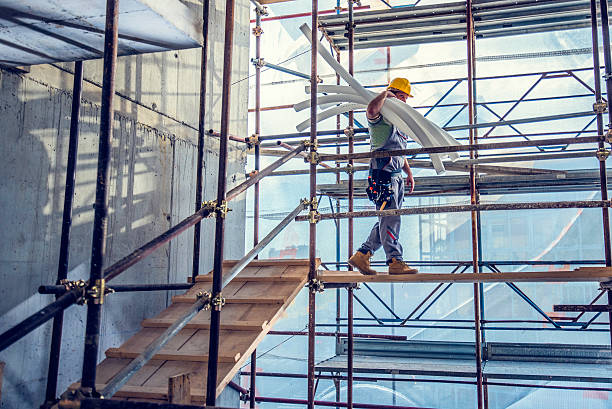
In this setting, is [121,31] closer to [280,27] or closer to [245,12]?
[245,12]

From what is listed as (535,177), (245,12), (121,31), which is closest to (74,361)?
(121,31)

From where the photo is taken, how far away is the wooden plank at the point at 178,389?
7.64ft

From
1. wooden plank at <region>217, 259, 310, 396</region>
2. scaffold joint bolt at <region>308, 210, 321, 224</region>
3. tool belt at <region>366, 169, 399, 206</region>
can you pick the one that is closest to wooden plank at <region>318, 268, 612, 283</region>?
wooden plank at <region>217, 259, 310, 396</region>

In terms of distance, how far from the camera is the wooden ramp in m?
3.92

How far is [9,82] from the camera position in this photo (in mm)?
3943

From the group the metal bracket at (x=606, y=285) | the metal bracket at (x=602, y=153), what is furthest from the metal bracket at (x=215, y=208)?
the metal bracket at (x=602, y=153)

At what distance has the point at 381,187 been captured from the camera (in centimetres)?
509

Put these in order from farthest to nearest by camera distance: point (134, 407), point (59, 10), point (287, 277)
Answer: point (287, 277) < point (59, 10) < point (134, 407)

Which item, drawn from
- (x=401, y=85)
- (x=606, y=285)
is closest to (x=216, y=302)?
(x=401, y=85)

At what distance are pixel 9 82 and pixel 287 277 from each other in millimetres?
2755

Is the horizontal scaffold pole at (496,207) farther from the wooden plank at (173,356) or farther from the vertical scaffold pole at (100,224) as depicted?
the vertical scaffold pole at (100,224)

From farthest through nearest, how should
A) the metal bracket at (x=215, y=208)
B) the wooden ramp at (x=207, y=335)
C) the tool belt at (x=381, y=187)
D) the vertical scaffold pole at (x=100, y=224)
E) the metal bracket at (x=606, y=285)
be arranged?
the tool belt at (x=381, y=187), the metal bracket at (x=606, y=285), the wooden ramp at (x=207, y=335), the metal bracket at (x=215, y=208), the vertical scaffold pole at (x=100, y=224)

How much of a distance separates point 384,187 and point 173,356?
2386 millimetres

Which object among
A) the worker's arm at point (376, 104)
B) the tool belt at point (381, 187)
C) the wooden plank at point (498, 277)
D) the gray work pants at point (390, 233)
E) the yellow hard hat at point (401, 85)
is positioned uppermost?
the yellow hard hat at point (401, 85)
